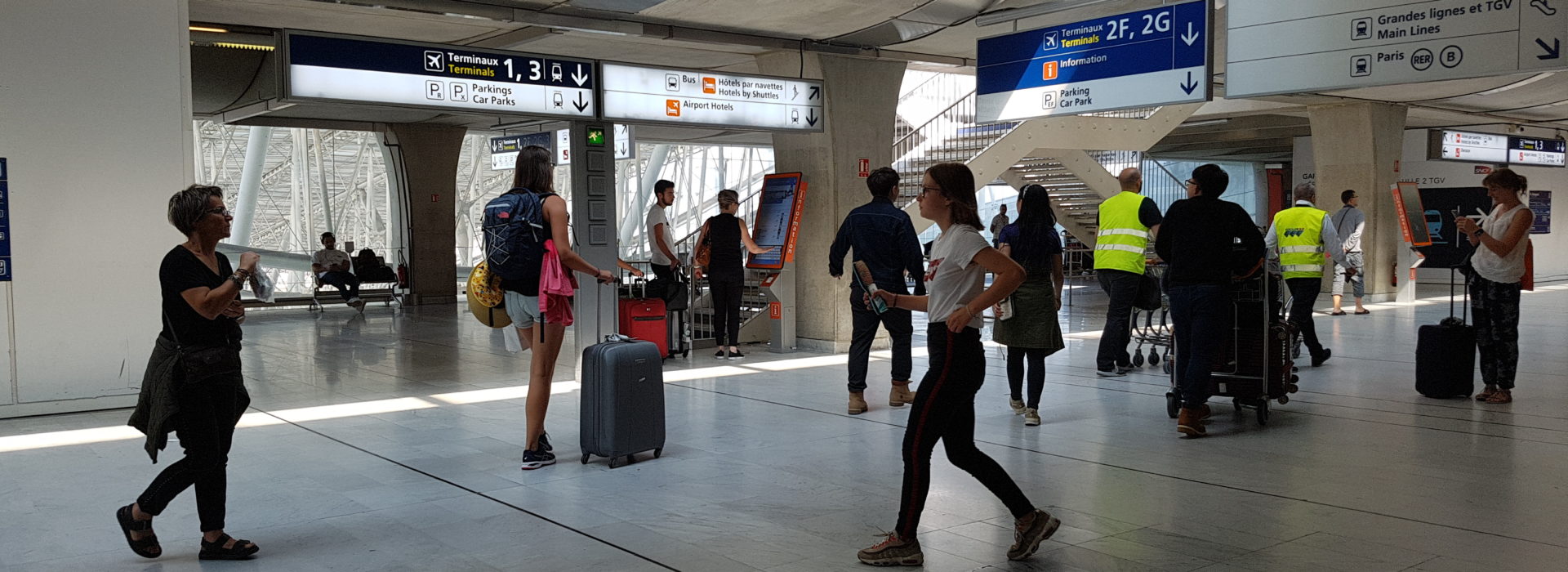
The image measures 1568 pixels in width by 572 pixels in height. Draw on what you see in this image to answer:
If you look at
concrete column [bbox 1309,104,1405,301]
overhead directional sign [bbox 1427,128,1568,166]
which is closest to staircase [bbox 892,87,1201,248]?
concrete column [bbox 1309,104,1405,301]

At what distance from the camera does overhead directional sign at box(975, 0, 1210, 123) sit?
27.4 ft

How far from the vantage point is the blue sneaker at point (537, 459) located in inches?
228

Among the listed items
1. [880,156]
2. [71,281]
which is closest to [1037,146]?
[880,156]

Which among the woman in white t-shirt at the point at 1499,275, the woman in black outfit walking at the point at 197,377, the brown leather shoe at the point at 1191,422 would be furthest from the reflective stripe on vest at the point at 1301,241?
the woman in black outfit walking at the point at 197,377

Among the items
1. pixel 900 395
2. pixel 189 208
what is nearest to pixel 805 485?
pixel 900 395

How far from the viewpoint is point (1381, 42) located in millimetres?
7012

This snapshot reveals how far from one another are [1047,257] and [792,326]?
474cm

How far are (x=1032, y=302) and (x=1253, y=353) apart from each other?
4.57 feet

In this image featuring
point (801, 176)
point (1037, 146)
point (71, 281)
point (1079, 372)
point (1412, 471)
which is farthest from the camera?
point (1037, 146)

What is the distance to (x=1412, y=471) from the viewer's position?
561 cm

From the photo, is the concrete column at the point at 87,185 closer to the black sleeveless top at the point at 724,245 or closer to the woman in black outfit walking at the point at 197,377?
the woman in black outfit walking at the point at 197,377

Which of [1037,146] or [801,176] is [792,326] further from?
[1037,146]

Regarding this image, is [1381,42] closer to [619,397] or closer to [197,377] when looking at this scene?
[619,397]

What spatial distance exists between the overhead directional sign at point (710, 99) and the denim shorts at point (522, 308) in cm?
356
